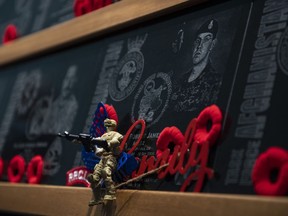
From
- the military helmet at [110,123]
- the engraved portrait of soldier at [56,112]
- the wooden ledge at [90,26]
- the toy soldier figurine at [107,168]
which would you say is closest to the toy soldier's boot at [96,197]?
the toy soldier figurine at [107,168]

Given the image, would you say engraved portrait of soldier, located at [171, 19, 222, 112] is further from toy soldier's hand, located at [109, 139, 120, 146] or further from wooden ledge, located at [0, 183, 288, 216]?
wooden ledge, located at [0, 183, 288, 216]

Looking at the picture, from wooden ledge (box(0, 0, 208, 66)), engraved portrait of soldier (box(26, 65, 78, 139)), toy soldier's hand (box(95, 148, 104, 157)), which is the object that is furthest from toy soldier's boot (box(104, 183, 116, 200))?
wooden ledge (box(0, 0, 208, 66))

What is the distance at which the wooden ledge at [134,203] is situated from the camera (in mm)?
3188

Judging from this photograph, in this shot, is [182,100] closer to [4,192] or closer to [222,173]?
[222,173]

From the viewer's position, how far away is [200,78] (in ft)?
13.7

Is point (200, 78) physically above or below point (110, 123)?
above

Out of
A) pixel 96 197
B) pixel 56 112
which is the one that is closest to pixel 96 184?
pixel 96 197

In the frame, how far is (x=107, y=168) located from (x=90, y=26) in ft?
6.45

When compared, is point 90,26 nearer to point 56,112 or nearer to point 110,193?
point 56,112

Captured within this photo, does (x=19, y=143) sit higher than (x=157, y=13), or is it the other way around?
(x=157, y=13)

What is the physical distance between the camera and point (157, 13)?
480cm

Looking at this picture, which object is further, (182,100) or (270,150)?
(182,100)

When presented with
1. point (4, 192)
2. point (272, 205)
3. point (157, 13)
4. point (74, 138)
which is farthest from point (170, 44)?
point (4, 192)

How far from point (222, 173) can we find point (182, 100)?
0.82 m
